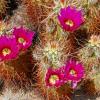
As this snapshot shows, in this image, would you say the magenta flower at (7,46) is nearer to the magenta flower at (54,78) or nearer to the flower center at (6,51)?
the flower center at (6,51)

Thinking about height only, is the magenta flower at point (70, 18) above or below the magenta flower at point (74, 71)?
above

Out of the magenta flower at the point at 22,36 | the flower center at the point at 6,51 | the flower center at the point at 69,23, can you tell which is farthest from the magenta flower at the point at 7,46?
the flower center at the point at 69,23

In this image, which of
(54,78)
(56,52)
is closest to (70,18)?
(56,52)

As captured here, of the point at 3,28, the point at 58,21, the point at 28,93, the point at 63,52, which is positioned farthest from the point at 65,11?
the point at 28,93

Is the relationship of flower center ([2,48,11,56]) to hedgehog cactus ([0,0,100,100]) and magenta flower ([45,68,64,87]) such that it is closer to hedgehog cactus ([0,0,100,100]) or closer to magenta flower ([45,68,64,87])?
hedgehog cactus ([0,0,100,100])

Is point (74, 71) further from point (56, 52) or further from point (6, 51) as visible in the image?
point (6, 51)

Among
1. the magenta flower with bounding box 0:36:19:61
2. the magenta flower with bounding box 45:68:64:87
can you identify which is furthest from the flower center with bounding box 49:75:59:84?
the magenta flower with bounding box 0:36:19:61

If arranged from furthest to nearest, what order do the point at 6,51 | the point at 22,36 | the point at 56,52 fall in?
1. the point at 22,36
2. the point at 6,51
3. the point at 56,52

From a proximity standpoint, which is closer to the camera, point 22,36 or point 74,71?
point 74,71
